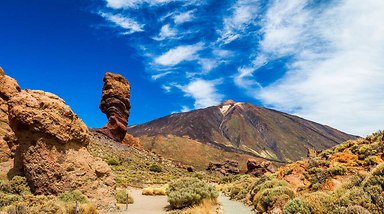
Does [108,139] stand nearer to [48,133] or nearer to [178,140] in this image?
[48,133]

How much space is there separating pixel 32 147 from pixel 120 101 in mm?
52796

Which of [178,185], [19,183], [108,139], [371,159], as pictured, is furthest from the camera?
[108,139]

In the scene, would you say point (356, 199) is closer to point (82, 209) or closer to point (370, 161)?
point (370, 161)

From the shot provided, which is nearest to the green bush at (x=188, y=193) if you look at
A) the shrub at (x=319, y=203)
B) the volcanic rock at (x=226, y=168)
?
the shrub at (x=319, y=203)

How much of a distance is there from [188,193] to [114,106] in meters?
50.2

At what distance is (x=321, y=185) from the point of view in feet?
55.6

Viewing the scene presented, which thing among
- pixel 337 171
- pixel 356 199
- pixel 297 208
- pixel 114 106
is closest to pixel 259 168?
pixel 114 106

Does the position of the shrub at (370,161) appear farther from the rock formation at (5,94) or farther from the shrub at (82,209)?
the rock formation at (5,94)

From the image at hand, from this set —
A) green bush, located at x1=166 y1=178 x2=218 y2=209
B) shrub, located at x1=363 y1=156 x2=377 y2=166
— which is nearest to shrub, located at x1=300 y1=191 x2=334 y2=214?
shrub, located at x1=363 y1=156 x2=377 y2=166

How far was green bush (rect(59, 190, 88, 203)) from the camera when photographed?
1399 centimetres

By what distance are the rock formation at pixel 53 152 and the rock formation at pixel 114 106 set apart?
50428 millimetres

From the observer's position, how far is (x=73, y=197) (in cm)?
1423

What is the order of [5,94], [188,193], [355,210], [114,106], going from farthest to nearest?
[114,106] < [5,94] < [188,193] < [355,210]

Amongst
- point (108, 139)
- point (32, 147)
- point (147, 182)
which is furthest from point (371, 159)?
point (108, 139)
